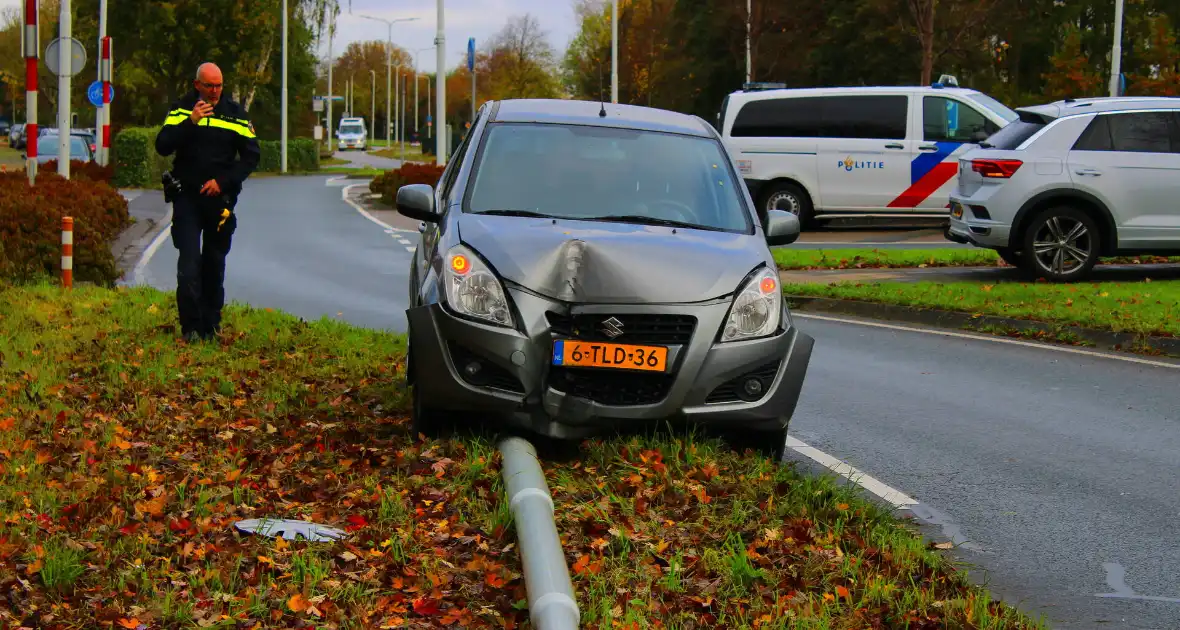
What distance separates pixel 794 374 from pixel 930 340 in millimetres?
6199

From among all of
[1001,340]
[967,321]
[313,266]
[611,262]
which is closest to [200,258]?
[611,262]

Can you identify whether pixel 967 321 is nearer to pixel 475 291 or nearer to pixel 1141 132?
pixel 1141 132

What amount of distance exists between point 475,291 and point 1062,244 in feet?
37.6

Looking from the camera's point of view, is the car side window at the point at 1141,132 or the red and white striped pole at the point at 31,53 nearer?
the car side window at the point at 1141,132

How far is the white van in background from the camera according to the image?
353 ft

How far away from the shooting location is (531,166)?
8.02 meters

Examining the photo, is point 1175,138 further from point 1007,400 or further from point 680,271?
point 680,271

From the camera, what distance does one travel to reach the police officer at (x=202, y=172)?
34.5 feet

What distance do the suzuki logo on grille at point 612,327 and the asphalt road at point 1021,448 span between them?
1.48 metres

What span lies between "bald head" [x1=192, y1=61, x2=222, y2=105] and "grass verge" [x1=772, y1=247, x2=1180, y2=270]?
10.1 m

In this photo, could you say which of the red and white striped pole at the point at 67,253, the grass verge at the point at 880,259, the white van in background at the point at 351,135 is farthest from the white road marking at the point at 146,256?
the white van in background at the point at 351,135

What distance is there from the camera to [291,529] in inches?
228

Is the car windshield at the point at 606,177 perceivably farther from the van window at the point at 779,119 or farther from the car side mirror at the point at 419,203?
the van window at the point at 779,119

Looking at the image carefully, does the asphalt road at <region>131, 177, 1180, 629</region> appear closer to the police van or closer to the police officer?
the police officer
